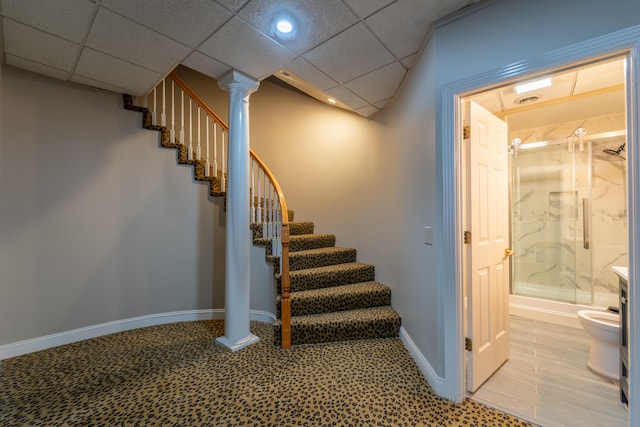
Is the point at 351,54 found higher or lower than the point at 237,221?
higher

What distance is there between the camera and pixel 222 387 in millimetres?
1837

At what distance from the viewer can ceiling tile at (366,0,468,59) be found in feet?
5.03

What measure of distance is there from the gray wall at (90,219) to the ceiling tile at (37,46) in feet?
1.43

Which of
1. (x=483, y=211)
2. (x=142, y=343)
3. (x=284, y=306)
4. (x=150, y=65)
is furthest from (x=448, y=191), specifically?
(x=142, y=343)

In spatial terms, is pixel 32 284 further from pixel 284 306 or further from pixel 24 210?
pixel 284 306

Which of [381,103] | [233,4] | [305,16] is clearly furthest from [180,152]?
[381,103]

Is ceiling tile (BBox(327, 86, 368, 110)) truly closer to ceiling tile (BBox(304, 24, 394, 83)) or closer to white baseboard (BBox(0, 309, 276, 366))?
ceiling tile (BBox(304, 24, 394, 83))

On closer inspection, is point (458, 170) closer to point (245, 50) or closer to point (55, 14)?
point (245, 50)

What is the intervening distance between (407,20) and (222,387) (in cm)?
278

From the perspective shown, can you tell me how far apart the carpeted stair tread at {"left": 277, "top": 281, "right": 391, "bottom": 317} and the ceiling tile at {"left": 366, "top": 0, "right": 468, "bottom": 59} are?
7.42 ft

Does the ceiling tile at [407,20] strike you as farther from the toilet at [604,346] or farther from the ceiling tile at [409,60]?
the toilet at [604,346]

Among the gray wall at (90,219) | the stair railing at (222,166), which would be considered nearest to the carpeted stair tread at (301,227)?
the stair railing at (222,166)

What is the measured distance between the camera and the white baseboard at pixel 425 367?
1.72 meters

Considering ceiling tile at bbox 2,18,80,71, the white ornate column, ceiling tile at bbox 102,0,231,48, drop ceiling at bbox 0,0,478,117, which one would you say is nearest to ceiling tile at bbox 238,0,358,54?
drop ceiling at bbox 0,0,478,117
